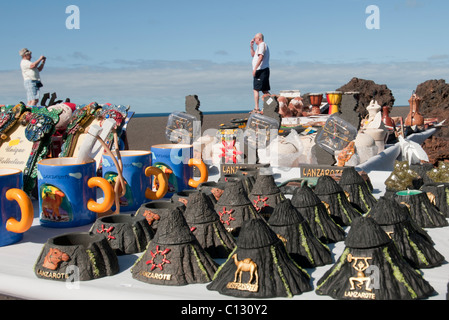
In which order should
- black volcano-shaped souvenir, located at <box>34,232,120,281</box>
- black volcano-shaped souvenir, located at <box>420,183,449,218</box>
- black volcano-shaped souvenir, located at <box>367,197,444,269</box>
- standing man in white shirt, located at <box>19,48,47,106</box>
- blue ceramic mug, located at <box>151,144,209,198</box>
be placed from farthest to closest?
standing man in white shirt, located at <box>19,48,47,106</box> → blue ceramic mug, located at <box>151,144,209,198</box> → black volcano-shaped souvenir, located at <box>420,183,449,218</box> → black volcano-shaped souvenir, located at <box>367,197,444,269</box> → black volcano-shaped souvenir, located at <box>34,232,120,281</box>

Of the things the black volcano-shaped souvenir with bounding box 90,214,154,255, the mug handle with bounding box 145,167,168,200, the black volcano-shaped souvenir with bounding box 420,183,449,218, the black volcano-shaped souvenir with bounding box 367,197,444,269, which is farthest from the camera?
the black volcano-shaped souvenir with bounding box 420,183,449,218

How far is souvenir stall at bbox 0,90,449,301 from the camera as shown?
83.4 inches

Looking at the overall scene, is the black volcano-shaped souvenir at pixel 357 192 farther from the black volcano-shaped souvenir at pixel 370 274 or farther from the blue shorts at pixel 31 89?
the blue shorts at pixel 31 89

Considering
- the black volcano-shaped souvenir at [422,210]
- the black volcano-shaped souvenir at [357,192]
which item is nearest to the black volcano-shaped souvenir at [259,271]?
the black volcano-shaped souvenir at [422,210]

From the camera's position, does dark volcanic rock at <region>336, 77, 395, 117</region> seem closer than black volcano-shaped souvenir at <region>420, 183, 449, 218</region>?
No

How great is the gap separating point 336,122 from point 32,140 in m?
3.12

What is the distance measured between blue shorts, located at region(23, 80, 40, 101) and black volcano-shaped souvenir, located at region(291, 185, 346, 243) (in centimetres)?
560

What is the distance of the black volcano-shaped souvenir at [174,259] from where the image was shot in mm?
2250

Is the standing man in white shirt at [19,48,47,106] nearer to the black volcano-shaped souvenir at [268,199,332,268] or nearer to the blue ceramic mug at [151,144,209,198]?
the blue ceramic mug at [151,144,209,198]

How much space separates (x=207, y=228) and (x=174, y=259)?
1.38 feet

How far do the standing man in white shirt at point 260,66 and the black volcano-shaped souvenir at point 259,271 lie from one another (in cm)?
677

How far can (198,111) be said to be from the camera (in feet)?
20.6

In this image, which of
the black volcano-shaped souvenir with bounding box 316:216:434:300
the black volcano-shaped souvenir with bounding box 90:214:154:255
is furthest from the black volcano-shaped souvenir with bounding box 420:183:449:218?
the black volcano-shaped souvenir with bounding box 90:214:154:255

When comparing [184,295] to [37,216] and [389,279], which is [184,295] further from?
[37,216]
